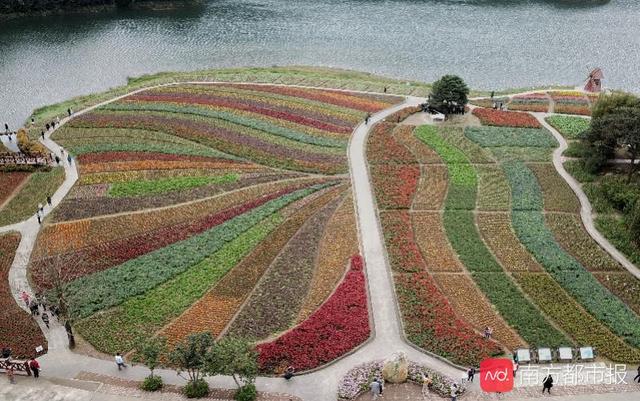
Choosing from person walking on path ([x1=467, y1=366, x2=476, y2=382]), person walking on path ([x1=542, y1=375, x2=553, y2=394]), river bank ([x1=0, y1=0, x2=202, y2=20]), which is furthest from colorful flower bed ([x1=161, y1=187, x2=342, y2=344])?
river bank ([x1=0, y1=0, x2=202, y2=20])

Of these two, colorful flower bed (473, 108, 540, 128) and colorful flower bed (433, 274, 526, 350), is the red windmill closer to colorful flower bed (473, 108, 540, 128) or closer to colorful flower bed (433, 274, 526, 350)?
colorful flower bed (473, 108, 540, 128)

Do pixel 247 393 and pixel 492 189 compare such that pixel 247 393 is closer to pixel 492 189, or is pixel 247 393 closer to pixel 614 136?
pixel 492 189

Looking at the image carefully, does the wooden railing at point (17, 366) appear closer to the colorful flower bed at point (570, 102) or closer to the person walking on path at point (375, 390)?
the person walking on path at point (375, 390)

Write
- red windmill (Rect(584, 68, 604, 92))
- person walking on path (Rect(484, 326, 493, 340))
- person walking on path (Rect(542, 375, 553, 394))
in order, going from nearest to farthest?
person walking on path (Rect(542, 375, 553, 394)), person walking on path (Rect(484, 326, 493, 340)), red windmill (Rect(584, 68, 604, 92))

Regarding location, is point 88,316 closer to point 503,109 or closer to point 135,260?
point 135,260

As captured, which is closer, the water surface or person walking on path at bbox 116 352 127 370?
person walking on path at bbox 116 352 127 370

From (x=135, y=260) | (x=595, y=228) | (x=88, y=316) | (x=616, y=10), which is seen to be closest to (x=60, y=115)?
(x=135, y=260)
